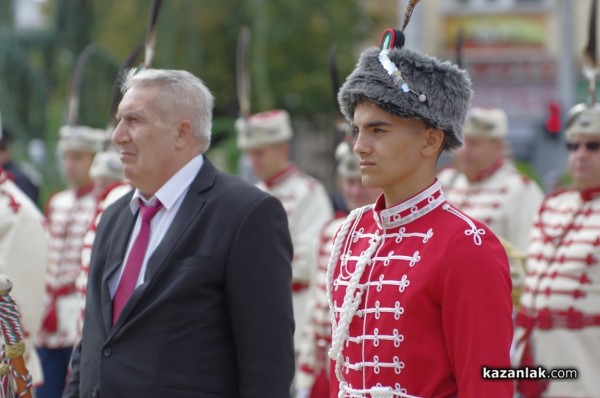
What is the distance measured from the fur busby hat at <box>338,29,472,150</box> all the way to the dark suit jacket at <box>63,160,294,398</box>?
0.70 meters

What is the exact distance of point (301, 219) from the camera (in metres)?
9.77

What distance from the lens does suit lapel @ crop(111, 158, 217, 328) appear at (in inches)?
177

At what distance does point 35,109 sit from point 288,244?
471 inches

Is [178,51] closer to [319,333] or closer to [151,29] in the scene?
[319,333]

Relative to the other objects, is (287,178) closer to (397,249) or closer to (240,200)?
(240,200)

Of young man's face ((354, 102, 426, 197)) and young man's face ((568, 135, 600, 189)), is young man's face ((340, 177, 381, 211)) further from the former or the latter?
young man's face ((354, 102, 426, 197))

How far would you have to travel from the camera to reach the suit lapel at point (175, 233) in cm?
449

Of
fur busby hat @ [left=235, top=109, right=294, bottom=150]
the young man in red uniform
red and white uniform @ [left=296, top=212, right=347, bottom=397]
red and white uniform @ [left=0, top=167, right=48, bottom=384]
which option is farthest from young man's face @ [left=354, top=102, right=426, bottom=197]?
fur busby hat @ [left=235, top=109, right=294, bottom=150]

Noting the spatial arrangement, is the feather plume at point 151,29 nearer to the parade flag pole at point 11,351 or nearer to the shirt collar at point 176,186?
the shirt collar at point 176,186

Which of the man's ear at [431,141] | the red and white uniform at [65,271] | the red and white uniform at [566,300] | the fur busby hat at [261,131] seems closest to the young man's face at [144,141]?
the man's ear at [431,141]

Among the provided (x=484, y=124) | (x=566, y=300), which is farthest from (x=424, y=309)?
(x=484, y=124)

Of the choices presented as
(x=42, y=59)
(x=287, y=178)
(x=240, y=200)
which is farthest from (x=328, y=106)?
(x=240, y=200)

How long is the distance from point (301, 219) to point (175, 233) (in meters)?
5.21

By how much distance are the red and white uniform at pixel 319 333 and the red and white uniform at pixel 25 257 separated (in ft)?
6.88
